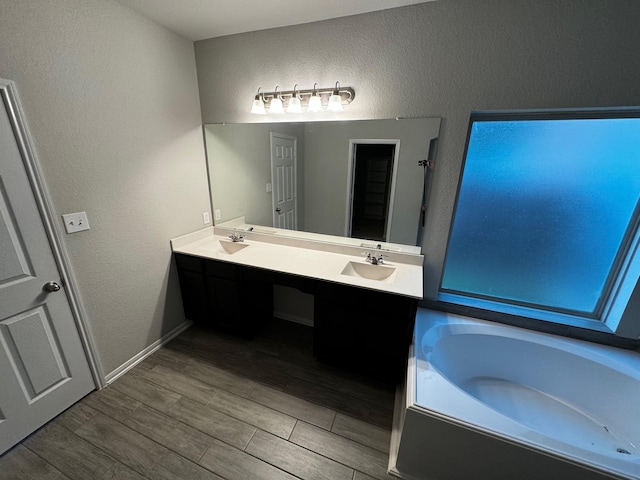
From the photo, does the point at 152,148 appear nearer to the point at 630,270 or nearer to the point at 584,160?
the point at 584,160

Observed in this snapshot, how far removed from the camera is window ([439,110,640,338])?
1.53m

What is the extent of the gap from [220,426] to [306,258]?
121 centimetres

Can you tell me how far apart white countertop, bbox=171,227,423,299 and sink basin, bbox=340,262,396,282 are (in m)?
0.04

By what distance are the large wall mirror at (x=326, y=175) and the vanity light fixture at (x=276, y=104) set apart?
0.58ft

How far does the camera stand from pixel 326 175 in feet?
7.03

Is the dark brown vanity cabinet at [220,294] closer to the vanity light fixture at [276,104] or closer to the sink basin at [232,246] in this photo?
the sink basin at [232,246]

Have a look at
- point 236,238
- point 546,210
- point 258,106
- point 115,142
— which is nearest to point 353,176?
point 258,106

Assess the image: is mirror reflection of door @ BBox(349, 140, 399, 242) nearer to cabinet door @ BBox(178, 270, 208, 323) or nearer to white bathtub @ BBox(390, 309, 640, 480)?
white bathtub @ BBox(390, 309, 640, 480)

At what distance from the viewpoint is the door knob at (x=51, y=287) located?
1416mm

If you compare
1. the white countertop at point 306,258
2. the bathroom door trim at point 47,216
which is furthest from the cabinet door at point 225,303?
the bathroom door trim at point 47,216

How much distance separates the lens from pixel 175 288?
7.38ft

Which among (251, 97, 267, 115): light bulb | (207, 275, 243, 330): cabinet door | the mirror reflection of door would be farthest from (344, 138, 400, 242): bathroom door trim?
(207, 275, 243, 330): cabinet door

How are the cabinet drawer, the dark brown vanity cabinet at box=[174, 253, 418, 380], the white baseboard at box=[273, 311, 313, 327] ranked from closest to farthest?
the dark brown vanity cabinet at box=[174, 253, 418, 380] → the cabinet drawer → the white baseboard at box=[273, 311, 313, 327]

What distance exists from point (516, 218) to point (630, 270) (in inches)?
25.9
